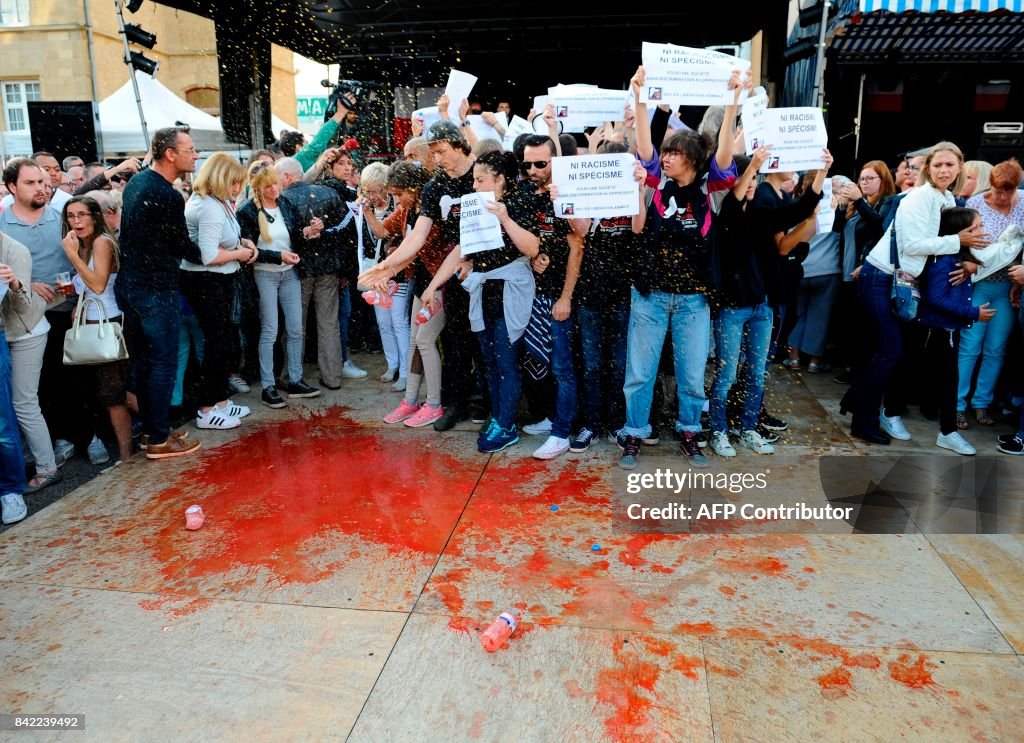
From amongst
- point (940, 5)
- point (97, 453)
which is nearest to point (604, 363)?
point (97, 453)

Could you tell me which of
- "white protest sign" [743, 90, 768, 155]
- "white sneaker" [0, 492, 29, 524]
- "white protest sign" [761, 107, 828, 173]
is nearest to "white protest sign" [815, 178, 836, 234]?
"white protest sign" [761, 107, 828, 173]

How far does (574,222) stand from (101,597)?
325 centimetres

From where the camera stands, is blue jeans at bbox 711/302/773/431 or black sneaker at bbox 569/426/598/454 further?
black sneaker at bbox 569/426/598/454

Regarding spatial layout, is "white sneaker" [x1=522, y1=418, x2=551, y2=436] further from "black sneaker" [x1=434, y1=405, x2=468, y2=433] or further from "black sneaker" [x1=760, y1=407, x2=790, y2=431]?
"black sneaker" [x1=760, y1=407, x2=790, y2=431]

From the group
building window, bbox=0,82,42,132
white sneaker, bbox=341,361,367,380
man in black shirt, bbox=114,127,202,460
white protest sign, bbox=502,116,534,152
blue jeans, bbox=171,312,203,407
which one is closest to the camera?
man in black shirt, bbox=114,127,202,460

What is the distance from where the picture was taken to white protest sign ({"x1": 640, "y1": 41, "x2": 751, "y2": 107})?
404 centimetres

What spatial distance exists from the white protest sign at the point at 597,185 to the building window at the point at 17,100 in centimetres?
2535

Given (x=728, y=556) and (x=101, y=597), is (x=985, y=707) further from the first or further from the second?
(x=101, y=597)

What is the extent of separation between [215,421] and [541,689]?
3.80 meters

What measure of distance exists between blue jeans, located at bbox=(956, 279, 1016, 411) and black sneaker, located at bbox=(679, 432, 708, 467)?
2.14 meters

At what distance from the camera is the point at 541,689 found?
2666 mm

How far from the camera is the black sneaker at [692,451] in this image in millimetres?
4641

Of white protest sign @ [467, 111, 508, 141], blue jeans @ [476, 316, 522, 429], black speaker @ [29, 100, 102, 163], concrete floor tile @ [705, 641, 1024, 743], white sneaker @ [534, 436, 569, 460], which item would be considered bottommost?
concrete floor tile @ [705, 641, 1024, 743]

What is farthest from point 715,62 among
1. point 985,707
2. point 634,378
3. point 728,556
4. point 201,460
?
point 201,460
